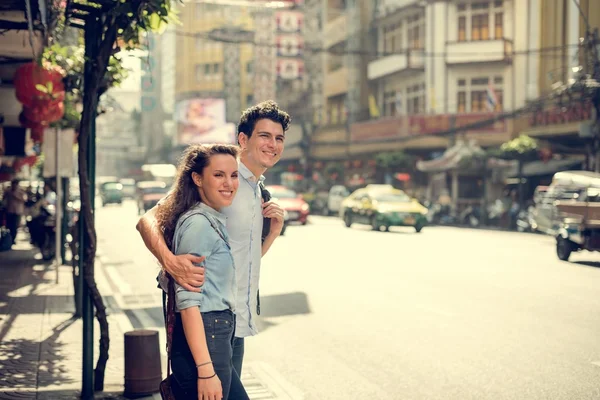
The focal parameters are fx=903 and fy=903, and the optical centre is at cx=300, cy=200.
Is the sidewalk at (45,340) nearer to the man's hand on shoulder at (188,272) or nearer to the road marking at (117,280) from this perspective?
the road marking at (117,280)

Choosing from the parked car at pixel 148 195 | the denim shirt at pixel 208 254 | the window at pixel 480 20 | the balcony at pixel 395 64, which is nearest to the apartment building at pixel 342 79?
the balcony at pixel 395 64

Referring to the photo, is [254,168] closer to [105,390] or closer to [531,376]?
[105,390]

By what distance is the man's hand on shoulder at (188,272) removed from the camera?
367 centimetres

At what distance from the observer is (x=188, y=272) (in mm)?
3672

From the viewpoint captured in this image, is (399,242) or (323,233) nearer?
(399,242)

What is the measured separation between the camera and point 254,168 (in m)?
4.50

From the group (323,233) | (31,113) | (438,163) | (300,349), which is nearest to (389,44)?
(438,163)

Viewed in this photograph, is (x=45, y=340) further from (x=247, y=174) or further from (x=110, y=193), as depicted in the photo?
(x=110, y=193)

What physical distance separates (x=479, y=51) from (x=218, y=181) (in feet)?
144

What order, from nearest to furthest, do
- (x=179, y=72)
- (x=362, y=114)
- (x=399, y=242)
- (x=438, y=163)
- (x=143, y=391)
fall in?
(x=143, y=391)
(x=399, y=242)
(x=438, y=163)
(x=362, y=114)
(x=179, y=72)

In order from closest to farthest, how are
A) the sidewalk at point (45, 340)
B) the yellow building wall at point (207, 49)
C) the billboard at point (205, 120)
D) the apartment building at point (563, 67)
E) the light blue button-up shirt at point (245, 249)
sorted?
the light blue button-up shirt at point (245, 249), the sidewalk at point (45, 340), the apartment building at point (563, 67), the billboard at point (205, 120), the yellow building wall at point (207, 49)

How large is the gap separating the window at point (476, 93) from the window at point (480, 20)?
2178 mm

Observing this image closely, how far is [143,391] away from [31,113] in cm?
768

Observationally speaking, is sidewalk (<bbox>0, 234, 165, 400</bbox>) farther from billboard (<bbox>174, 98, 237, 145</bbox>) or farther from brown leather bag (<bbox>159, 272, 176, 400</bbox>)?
billboard (<bbox>174, 98, 237, 145</bbox>)
